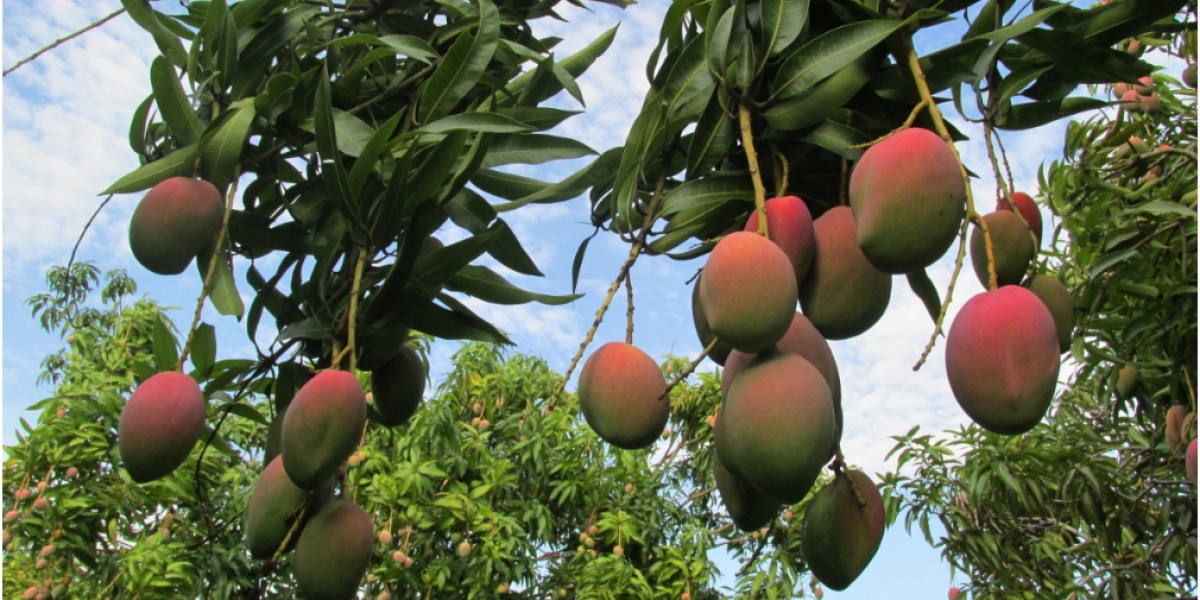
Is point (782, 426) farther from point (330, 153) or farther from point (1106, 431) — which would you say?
point (1106, 431)

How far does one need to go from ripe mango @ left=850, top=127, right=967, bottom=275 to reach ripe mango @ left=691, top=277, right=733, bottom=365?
0.55 ft

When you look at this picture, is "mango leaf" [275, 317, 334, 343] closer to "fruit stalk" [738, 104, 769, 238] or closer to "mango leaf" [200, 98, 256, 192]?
"mango leaf" [200, 98, 256, 192]

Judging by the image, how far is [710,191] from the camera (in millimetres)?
644

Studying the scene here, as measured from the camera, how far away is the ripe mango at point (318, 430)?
0.67 metres

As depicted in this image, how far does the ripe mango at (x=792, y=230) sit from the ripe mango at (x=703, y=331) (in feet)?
0.30

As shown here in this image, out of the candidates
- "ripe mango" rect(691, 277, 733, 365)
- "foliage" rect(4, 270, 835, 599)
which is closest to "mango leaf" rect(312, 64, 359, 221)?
"ripe mango" rect(691, 277, 733, 365)

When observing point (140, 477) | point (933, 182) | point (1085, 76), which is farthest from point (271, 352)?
point (1085, 76)

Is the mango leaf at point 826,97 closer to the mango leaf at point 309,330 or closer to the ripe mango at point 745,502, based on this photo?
the ripe mango at point 745,502

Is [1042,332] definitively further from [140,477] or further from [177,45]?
[177,45]

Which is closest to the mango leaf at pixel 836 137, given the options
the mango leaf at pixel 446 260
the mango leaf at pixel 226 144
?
the mango leaf at pixel 446 260

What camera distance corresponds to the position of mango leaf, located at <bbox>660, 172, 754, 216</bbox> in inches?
25.3

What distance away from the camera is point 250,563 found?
294 centimetres

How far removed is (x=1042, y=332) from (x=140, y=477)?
0.72 metres

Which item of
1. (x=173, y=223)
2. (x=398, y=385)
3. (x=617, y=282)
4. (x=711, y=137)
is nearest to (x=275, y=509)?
(x=398, y=385)
